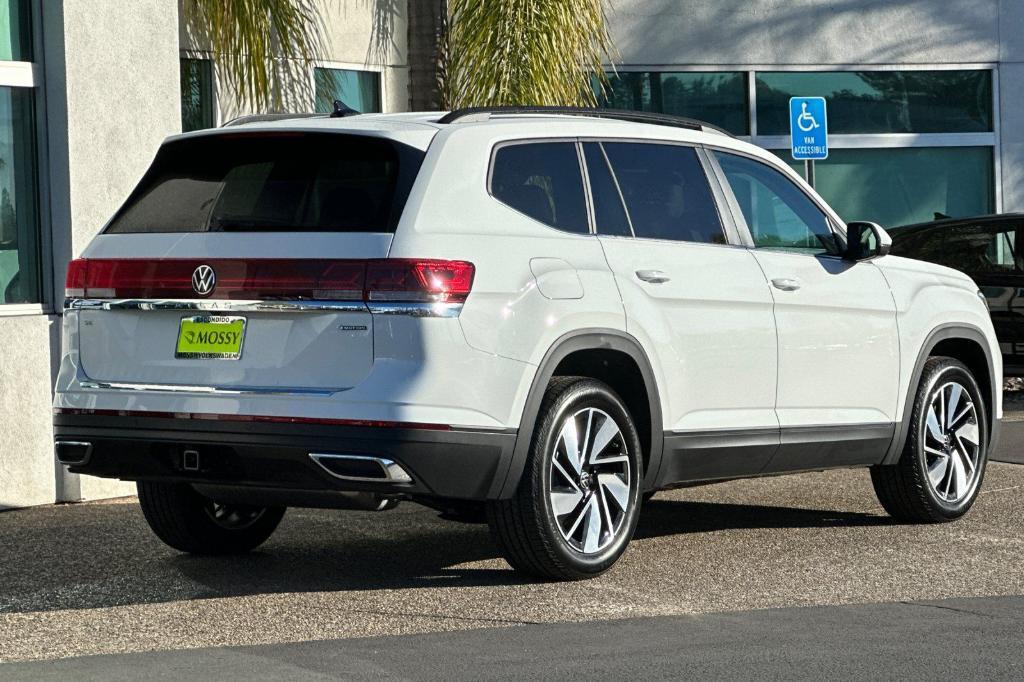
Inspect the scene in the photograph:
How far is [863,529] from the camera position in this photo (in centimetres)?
874

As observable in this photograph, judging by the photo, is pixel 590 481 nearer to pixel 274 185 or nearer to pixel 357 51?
pixel 274 185

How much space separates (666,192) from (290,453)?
2.15 meters

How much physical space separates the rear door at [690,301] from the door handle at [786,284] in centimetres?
10

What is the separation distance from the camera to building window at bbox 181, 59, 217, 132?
40.7 ft

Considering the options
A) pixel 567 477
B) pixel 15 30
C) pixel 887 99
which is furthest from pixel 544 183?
pixel 887 99

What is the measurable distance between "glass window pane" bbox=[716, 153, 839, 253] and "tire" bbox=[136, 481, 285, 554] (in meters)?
2.53

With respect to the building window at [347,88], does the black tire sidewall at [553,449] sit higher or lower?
lower

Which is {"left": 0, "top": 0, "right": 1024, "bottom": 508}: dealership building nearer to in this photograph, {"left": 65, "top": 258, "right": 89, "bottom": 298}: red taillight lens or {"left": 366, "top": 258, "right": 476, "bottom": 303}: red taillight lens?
{"left": 65, "top": 258, "right": 89, "bottom": 298}: red taillight lens

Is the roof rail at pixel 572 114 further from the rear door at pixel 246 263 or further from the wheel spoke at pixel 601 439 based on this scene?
the wheel spoke at pixel 601 439

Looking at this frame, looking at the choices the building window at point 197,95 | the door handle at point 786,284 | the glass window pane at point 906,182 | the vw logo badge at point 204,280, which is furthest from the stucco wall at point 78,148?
the glass window pane at point 906,182

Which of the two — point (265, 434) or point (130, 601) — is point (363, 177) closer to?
point (265, 434)

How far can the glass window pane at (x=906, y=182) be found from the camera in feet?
64.4

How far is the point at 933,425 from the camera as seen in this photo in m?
8.95

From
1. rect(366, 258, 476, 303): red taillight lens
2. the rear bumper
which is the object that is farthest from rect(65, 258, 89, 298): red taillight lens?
rect(366, 258, 476, 303): red taillight lens
